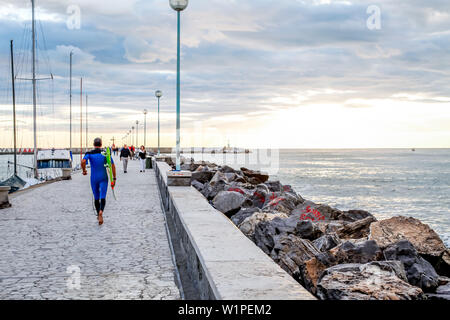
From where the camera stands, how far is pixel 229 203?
13086 mm

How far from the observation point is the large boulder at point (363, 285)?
438 centimetres

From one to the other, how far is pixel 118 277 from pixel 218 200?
7.64 meters

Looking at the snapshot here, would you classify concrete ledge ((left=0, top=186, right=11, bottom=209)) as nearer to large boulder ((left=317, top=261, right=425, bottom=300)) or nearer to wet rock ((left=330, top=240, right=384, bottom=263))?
wet rock ((left=330, top=240, right=384, bottom=263))

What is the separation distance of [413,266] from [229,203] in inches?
281

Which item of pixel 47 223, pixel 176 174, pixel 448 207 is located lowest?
pixel 448 207

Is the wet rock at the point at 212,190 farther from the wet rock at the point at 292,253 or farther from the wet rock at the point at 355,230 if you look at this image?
the wet rock at the point at 292,253

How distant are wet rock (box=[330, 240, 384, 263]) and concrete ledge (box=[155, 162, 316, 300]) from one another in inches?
58.1

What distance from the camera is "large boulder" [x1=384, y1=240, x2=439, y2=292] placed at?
6168 mm

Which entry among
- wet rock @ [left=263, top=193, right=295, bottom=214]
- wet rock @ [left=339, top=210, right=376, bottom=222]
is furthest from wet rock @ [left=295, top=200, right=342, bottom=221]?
wet rock @ [left=339, top=210, right=376, bottom=222]

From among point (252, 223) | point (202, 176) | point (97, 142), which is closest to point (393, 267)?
point (252, 223)

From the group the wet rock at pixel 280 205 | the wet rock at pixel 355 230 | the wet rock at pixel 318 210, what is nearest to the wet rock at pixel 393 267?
the wet rock at pixel 355 230
